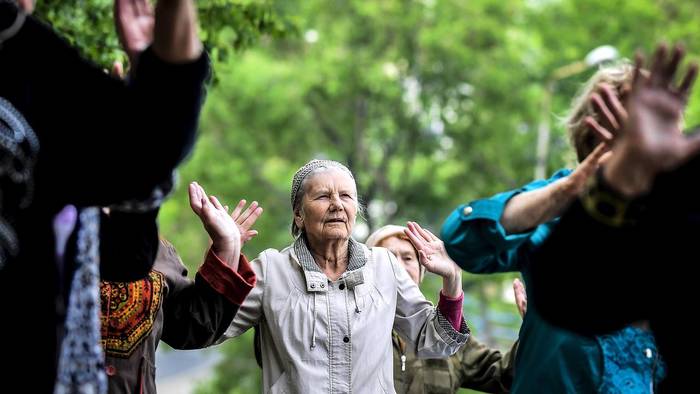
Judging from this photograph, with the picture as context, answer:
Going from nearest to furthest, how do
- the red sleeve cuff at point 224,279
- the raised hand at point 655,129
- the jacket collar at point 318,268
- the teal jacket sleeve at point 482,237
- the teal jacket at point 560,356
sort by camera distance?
1. the raised hand at point 655,129
2. the teal jacket sleeve at point 482,237
3. the teal jacket at point 560,356
4. the red sleeve cuff at point 224,279
5. the jacket collar at point 318,268

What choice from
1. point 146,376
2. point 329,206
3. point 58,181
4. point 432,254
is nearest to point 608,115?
point 58,181

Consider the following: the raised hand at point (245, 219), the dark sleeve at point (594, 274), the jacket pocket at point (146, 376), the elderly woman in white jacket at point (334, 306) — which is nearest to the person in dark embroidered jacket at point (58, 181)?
the dark sleeve at point (594, 274)

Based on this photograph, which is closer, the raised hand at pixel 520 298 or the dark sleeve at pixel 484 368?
the raised hand at pixel 520 298

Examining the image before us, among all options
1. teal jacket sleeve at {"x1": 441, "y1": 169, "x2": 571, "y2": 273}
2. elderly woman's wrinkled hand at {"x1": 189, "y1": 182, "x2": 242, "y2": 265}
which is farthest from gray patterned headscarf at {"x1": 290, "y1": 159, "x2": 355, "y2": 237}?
teal jacket sleeve at {"x1": 441, "y1": 169, "x2": 571, "y2": 273}

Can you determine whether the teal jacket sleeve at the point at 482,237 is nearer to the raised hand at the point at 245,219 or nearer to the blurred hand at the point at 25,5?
the blurred hand at the point at 25,5

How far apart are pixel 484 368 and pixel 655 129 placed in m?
3.72

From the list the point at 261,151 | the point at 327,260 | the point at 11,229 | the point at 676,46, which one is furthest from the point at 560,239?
the point at 261,151

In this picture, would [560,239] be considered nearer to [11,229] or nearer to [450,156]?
[11,229]

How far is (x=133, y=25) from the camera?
2217 millimetres

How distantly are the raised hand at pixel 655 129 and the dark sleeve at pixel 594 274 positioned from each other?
11 cm

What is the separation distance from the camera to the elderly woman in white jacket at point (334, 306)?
15.1 ft

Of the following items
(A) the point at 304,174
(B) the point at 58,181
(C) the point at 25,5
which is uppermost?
(A) the point at 304,174

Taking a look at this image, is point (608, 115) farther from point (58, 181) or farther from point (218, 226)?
point (218, 226)

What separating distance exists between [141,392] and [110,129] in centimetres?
214
